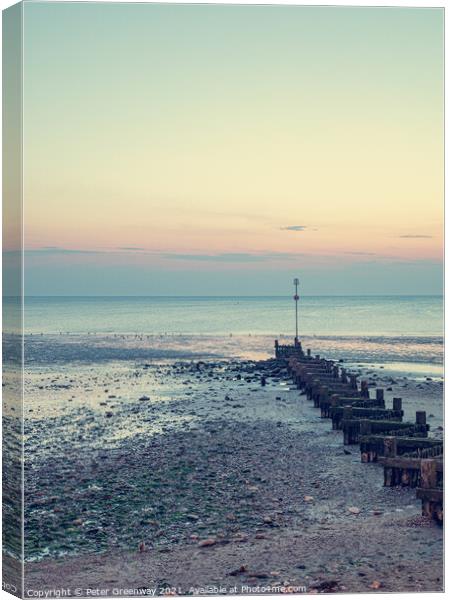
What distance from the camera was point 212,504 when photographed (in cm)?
1781

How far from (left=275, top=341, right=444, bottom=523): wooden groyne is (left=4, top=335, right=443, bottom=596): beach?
391mm

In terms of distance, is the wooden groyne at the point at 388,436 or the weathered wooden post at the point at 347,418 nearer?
the wooden groyne at the point at 388,436

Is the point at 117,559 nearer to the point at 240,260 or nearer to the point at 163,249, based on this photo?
the point at 163,249

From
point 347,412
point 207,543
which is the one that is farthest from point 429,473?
point 347,412

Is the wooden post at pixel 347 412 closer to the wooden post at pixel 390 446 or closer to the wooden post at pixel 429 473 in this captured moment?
the wooden post at pixel 390 446

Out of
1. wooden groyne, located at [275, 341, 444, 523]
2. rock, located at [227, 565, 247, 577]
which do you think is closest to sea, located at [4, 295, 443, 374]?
wooden groyne, located at [275, 341, 444, 523]

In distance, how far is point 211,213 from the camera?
Result: 86.4 ft

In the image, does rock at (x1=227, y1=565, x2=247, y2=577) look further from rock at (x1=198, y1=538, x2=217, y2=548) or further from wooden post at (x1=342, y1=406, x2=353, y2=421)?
wooden post at (x1=342, y1=406, x2=353, y2=421)

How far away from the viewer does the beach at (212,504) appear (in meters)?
14.1

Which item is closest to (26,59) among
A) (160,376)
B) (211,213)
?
(211,213)

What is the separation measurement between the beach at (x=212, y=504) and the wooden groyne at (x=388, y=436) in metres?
0.39

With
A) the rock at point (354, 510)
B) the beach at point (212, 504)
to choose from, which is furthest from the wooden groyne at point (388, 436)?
the rock at point (354, 510)

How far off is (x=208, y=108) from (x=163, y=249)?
43.5 ft

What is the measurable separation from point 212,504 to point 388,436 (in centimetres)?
479
